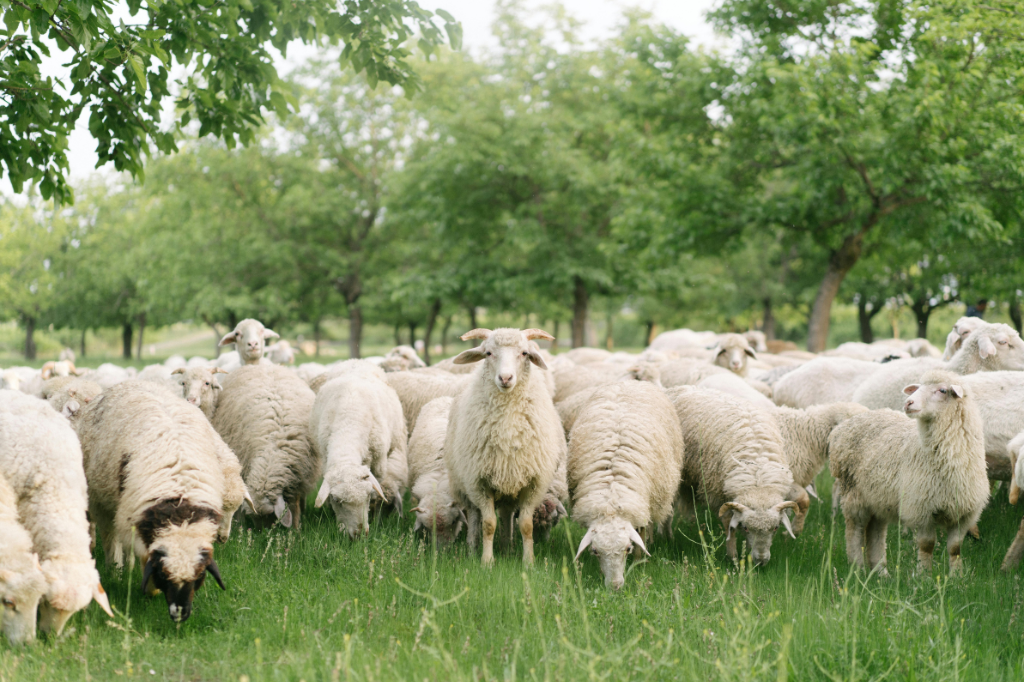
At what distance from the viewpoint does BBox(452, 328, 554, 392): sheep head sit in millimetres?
4758

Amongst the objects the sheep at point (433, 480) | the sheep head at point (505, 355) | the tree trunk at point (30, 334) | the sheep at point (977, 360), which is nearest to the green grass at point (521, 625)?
the sheep at point (433, 480)

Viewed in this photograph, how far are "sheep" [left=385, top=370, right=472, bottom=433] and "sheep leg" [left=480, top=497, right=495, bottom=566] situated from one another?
8.24 ft

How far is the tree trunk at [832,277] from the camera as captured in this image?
16.2 metres

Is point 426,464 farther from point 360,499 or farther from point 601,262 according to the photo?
point 601,262

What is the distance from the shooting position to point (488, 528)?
5.00 metres

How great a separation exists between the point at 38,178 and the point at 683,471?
6.13 metres

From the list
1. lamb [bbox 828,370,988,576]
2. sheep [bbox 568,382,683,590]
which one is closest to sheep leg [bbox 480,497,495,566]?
sheep [bbox 568,382,683,590]

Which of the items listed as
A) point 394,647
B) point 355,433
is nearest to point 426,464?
point 355,433

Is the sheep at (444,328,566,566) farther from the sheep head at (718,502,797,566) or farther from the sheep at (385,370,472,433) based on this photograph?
the sheep at (385,370,472,433)

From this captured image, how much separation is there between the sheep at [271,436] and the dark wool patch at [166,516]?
5.02ft

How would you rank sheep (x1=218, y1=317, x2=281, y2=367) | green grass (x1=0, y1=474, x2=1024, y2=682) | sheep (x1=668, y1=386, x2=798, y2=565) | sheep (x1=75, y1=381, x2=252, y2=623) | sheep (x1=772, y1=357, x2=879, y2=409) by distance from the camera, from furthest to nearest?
sheep (x1=772, y1=357, x2=879, y2=409), sheep (x1=218, y1=317, x2=281, y2=367), sheep (x1=668, y1=386, x2=798, y2=565), sheep (x1=75, y1=381, x2=252, y2=623), green grass (x1=0, y1=474, x2=1024, y2=682)

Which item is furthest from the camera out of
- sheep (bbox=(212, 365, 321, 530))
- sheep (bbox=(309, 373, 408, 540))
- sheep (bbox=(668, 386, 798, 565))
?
sheep (bbox=(212, 365, 321, 530))

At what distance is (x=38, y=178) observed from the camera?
20.5 feet

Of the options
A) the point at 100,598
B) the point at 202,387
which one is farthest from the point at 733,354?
the point at 100,598
